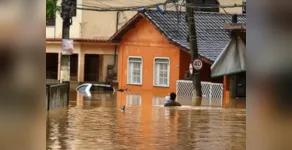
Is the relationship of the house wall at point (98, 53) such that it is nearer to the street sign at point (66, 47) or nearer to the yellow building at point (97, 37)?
the yellow building at point (97, 37)

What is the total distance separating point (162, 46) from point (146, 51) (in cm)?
161

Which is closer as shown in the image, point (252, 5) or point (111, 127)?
point (252, 5)

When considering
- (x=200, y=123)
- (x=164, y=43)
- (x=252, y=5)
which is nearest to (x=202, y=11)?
(x=164, y=43)

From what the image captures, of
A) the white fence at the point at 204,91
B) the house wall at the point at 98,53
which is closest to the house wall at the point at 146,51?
the white fence at the point at 204,91

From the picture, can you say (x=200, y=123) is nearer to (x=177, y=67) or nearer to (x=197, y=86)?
(x=197, y=86)

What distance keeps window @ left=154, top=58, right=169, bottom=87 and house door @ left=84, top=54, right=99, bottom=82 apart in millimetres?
8375

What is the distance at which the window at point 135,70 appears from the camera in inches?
1508

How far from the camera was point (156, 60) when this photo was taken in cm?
3728

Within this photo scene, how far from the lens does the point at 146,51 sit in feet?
125

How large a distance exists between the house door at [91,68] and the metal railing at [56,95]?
21.0 meters

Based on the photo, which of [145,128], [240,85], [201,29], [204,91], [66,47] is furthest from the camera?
[201,29]

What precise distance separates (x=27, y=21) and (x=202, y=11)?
3763 cm

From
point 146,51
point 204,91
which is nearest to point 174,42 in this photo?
point 146,51

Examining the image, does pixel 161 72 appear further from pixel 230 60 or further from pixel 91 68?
pixel 91 68
